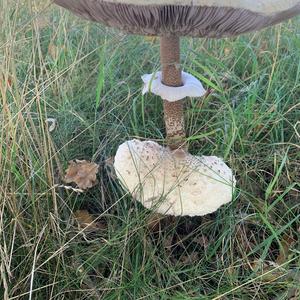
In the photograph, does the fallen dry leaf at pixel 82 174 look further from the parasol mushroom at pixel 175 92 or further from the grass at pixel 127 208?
the parasol mushroom at pixel 175 92

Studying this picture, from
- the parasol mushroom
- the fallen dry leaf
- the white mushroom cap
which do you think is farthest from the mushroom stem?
the fallen dry leaf

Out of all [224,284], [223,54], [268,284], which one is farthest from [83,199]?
[223,54]

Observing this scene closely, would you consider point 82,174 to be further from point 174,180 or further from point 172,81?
point 172,81

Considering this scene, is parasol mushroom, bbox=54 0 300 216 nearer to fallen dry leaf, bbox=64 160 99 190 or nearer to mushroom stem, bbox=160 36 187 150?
mushroom stem, bbox=160 36 187 150

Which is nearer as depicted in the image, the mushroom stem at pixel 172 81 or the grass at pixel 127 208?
the grass at pixel 127 208

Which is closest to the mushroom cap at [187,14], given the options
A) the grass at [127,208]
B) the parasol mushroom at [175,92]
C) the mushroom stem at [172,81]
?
the parasol mushroom at [175,92]

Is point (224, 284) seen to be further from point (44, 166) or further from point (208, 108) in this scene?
point (208, 108)
